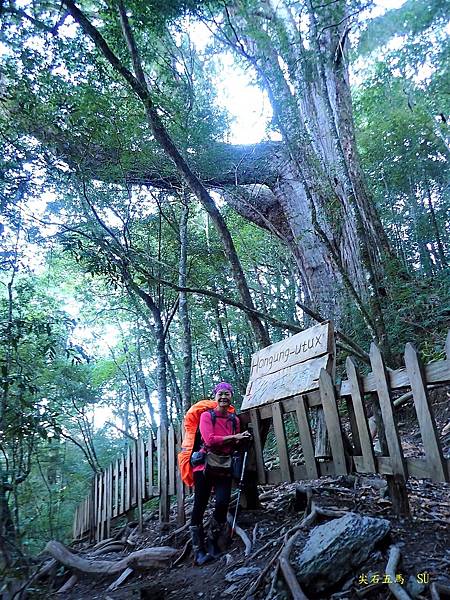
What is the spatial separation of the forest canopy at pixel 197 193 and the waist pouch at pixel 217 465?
4.68 feet

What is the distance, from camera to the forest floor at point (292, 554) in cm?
241

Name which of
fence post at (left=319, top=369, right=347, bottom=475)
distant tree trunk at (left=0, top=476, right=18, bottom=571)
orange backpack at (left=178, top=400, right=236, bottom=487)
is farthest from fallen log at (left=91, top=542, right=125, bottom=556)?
fence post at (left=319, top=369, right=347, bottom=475)

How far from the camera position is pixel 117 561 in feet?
14.1

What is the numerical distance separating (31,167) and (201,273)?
444 centimetres

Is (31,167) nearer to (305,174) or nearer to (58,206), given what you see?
(58,206)

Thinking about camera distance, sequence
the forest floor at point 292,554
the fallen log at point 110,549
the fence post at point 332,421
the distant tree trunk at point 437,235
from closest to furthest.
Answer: the forest floor at point 292,554 → the fence post at point 332,421 → the fallen log at point 110,549 → the distant tree trunk at point 437,235

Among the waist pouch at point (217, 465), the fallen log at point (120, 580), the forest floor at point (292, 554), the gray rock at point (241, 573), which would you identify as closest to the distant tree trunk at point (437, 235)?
the forest floor at point (292, 554)

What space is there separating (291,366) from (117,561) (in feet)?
8.35

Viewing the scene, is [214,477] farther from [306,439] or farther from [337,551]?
[337,551]

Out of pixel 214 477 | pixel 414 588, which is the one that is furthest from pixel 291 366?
pixel 414 588

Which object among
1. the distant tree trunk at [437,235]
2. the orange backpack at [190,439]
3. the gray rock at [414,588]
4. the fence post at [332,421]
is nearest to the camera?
the gray rock at [414,588]

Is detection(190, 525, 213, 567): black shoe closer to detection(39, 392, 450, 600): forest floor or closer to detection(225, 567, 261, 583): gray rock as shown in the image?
detection(39, 392, 450, 600): forest floor

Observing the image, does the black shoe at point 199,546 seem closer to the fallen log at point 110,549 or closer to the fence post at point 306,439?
the fence post at point 306,439

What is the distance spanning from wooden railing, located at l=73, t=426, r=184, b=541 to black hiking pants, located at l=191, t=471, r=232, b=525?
1151 millimetres
